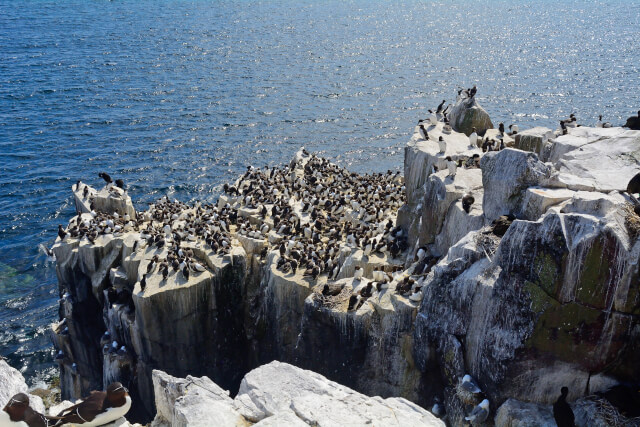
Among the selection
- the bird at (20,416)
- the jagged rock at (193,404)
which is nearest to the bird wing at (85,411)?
the bird at (20,416)

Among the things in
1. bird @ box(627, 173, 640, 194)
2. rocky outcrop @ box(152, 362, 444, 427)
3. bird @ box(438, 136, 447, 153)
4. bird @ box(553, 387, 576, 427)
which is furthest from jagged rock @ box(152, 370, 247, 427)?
bird @ box(438, 136, 447, 153)

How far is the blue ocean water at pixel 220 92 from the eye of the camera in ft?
143

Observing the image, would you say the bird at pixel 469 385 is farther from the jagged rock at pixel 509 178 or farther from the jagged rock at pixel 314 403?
the jagged rock at pixel 509 178

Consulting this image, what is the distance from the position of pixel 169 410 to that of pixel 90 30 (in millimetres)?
88934

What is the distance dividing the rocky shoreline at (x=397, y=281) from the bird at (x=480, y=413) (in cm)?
30

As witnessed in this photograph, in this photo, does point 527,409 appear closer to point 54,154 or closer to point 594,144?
point 594,144

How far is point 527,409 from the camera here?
621 inches

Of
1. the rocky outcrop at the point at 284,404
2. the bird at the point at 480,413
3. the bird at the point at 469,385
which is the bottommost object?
the bird at the point at 480,413

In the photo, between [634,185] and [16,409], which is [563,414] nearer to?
[634,185]

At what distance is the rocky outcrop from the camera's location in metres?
11.9

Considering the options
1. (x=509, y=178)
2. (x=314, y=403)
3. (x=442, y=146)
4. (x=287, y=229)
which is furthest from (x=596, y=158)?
(x=314, y=403)

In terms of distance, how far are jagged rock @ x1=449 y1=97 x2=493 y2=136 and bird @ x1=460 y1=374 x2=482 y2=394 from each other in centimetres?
1825

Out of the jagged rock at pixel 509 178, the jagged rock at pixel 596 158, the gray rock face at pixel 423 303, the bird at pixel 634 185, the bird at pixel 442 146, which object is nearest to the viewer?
the gray rock face at pixel 423 303

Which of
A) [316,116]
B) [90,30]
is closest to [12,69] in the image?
[90,30]
